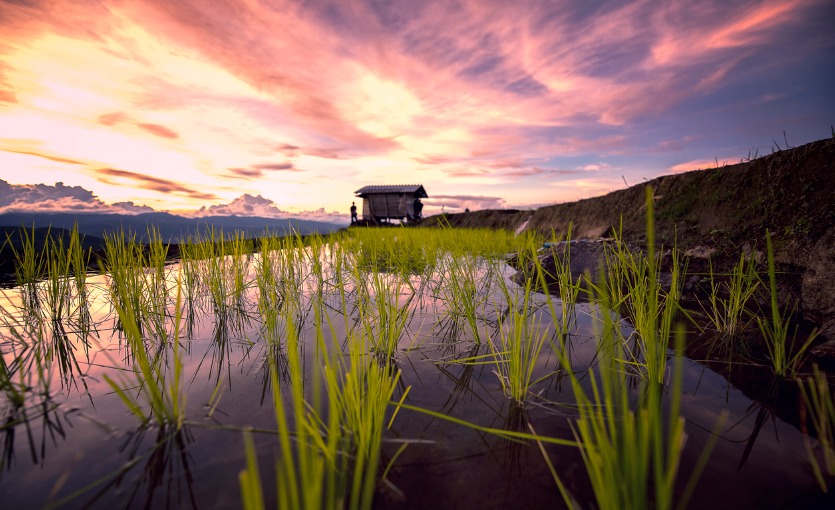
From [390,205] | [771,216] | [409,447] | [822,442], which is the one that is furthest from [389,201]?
[822,442]

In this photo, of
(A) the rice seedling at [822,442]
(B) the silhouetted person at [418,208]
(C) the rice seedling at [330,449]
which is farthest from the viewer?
(B) the silhouetted person at [418,208]

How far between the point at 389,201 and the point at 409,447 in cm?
2437

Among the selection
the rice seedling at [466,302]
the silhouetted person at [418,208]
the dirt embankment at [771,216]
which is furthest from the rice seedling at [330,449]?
the silhouetted person at [418,208]

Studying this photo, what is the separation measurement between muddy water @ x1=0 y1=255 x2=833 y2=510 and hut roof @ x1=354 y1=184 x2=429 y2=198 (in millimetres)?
23685

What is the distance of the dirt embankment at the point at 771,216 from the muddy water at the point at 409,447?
2.89ft

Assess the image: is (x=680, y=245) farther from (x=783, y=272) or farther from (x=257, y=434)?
(x=257, y=434)

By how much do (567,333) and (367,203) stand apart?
2498 cm

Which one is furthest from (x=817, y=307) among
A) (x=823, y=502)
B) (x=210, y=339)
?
(x=210, y=339)

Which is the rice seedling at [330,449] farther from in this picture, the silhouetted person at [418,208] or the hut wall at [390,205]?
the silhouetted person at [418,208]

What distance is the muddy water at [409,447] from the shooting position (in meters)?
0.89

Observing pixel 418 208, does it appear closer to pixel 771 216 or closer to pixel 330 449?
pixel 771 216

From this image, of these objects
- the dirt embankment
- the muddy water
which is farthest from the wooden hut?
the muddy water

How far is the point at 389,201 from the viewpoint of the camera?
81.6 feet

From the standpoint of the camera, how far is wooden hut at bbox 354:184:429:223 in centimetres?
2466
